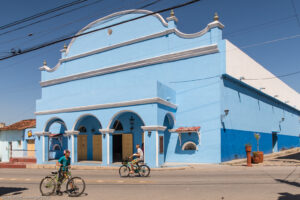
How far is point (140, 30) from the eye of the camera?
24297 millimetres

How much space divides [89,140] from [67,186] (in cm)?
1565

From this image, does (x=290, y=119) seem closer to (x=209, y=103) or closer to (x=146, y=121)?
(x=209, y=103)

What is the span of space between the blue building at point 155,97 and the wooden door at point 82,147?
0.08 meters

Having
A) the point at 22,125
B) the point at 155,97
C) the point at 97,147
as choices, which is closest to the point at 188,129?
the point at 155,97

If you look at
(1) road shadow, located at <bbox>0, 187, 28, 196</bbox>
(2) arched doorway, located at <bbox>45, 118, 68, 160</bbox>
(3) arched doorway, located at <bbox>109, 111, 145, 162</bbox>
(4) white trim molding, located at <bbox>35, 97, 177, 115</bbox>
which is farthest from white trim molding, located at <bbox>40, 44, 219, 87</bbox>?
(1) road shadow, located at <bbox>0, 187, 28, 196</bbox>

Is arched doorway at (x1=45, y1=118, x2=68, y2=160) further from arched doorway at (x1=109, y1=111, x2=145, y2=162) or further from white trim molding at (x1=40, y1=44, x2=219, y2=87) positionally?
arched doorway at (x1=109, y1=111, x2=145, y2=162)

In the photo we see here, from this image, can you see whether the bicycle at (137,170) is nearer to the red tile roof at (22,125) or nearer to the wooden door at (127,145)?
the wooden door at (127,145)

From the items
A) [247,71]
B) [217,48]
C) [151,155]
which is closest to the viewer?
[151,155]

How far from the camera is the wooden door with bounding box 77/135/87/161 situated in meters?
25.5

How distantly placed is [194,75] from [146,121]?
5.00 meters

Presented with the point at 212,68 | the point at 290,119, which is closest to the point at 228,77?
the point at 212,68

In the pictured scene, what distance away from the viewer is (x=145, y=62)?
928 inches

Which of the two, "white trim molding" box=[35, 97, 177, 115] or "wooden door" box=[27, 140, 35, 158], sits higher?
"white trim molding" box=[35, 97, 177, 115]

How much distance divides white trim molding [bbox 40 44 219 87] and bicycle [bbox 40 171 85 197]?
13.5 meters
